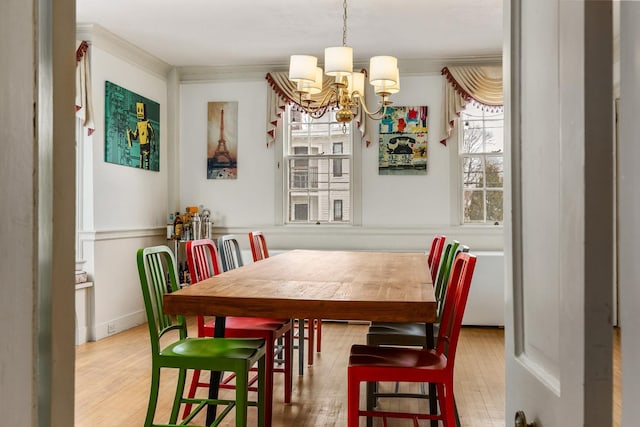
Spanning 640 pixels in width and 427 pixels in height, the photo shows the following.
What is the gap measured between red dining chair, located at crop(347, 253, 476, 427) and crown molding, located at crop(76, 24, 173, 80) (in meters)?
3.89

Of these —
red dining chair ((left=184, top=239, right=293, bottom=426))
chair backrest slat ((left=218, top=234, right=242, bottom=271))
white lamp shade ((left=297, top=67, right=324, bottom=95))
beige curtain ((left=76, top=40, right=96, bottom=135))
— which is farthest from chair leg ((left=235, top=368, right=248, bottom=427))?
beige curtain ((left=76, top=40, right=96, bottom=135))

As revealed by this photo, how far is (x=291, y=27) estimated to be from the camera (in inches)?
189

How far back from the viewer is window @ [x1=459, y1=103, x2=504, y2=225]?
18.8ft

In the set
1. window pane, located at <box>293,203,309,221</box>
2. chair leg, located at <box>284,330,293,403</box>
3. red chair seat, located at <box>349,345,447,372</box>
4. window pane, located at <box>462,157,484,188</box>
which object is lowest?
chair leg, located at <box>284,330,293,403</box>

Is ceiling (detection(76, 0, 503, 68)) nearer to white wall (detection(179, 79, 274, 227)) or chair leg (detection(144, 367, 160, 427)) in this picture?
white wall (detection(179, 79, 274, 227))

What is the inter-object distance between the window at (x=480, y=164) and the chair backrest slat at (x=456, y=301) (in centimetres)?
363

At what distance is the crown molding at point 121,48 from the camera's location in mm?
4687

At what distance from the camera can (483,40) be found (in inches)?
204

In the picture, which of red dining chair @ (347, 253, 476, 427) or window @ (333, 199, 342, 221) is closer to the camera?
red dining chair @ (347, 253, 476, 427)

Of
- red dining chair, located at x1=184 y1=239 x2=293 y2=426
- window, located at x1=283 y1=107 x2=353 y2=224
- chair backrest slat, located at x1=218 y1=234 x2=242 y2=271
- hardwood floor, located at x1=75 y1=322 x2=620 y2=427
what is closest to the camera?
red dining chair, located at x1=184 y1=239 x2=293 y2=426

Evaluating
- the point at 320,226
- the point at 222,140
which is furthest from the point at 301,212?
the point at 222,140

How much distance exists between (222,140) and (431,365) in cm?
449

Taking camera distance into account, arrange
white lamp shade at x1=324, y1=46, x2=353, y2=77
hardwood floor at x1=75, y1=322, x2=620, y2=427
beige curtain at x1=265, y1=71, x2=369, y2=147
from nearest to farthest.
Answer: hardwood floor at x1=75, y1=322, x2=620, y2=427 → white lamp shade at x1=324, y1=46, x2=353, y2=77 → beige curtain at x1=265, y1=71, x2=369, y2=147

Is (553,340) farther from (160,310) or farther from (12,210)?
(160,310)
